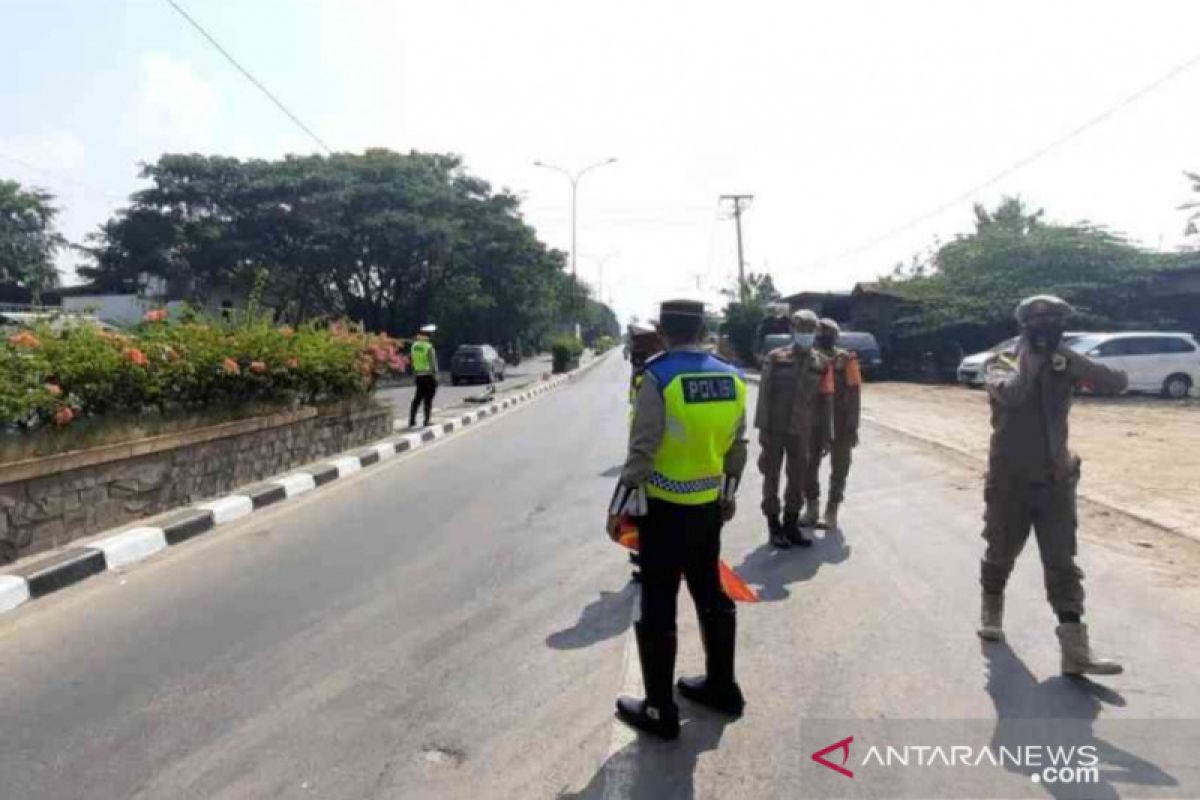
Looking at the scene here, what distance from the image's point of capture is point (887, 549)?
262 inches

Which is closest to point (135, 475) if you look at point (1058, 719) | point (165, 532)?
point (165, 532)

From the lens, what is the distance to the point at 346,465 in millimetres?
10883

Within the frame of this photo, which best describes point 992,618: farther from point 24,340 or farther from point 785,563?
point 24,340

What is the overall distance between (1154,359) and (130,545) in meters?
22.4

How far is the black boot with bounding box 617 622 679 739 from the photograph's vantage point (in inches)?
140

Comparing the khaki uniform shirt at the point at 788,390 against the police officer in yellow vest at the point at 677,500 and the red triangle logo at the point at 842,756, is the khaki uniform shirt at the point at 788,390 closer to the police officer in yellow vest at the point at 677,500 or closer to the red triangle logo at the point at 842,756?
the police officer in yellow vest at the point at 677,500

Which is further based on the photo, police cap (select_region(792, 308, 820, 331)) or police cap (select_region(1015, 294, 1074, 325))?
police cap (select_region(792, 308, 820, 331))

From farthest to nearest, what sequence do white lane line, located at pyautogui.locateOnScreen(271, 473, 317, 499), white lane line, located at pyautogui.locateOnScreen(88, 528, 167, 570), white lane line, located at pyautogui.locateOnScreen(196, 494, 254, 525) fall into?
1. white lane line, located at pyautogui.locateOnScreen(271, 473, 317, 499)
2. white lane line, located at pyautogui.locateOnScreen(196, 494, 254, 525)
3. white lane line, located at pyautogui.locateOnScreen(88, 528, 167, 570)

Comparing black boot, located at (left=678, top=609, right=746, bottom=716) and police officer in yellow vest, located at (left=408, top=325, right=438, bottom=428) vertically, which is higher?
police officer in yellow vest, located at (left=408, top=325, right=438, bottom=428)

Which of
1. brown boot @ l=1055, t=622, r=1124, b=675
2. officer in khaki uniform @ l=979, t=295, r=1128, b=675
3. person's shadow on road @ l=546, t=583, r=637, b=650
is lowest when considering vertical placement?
person's shadow on road @ l=546, t=583, r=637, b=650

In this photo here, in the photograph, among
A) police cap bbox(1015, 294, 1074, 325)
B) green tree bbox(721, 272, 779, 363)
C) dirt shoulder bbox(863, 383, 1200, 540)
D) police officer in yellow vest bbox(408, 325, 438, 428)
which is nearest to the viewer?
police cap bbox(1015, 294, 1074, 325)

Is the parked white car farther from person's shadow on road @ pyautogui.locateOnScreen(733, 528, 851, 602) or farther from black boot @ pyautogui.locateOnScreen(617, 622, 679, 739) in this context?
black boot @ pyautogui.locateOnScreen(617, 622, 679, 739)

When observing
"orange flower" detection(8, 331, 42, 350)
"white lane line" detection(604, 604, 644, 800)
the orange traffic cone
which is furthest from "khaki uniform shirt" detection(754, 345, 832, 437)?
"orange flower" detection(8, 331, 42, 350)

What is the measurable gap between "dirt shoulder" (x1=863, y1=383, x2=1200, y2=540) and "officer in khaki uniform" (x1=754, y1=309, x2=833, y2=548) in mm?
3045
